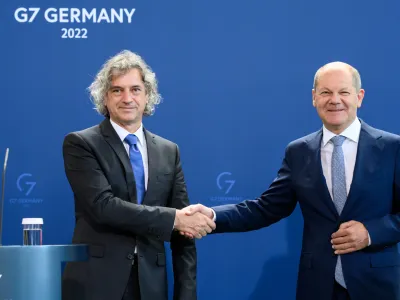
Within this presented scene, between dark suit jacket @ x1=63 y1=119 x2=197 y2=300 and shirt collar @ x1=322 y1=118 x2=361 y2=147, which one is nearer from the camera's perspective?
dark suit jacket @ x1=63 y1=119 x2=197 y2=300

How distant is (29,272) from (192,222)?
0.82 meters

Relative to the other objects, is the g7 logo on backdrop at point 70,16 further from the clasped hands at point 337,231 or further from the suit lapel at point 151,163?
the clasped hands at point 337,231

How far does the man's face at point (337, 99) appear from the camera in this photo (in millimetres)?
3346

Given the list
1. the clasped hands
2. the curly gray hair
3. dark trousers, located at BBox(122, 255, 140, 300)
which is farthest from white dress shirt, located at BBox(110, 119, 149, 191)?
dark trousers, located at BBox(122, 255, 140, 300)

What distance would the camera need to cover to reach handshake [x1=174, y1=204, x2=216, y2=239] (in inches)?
129

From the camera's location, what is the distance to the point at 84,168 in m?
3.21

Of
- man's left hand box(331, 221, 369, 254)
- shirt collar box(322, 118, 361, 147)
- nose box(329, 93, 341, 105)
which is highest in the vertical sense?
nose box(329, 93, 341, 105)

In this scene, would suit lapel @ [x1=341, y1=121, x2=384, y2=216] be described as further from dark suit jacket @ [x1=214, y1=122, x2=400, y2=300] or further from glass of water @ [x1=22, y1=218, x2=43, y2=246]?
glass of water @ [x1=22, y1=218, x2=43, y2=246]

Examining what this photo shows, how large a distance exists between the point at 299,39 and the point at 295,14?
0.14 meters

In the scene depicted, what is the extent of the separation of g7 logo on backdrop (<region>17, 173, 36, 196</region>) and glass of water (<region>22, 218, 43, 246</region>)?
2.93 feet

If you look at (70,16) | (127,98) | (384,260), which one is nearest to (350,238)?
(384,260)

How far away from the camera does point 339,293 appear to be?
127 inches

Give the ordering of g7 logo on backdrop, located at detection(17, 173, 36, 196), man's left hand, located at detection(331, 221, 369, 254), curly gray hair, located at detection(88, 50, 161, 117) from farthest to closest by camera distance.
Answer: g7 logo on backdrop, located at detection(17, 173, 36, 196) < curly gray hair, located at detection(88, 50, 161, 117) < man's left hand, located at detection(331, 221, 369, 254)

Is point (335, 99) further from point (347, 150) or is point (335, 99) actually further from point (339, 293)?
point (339, 293)
